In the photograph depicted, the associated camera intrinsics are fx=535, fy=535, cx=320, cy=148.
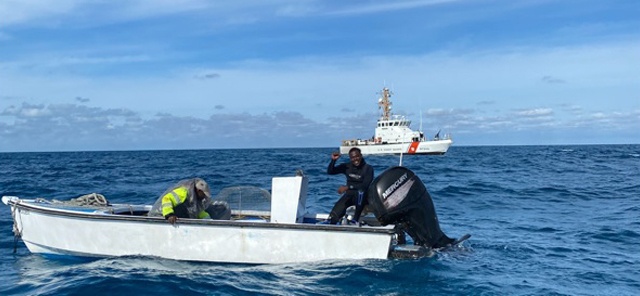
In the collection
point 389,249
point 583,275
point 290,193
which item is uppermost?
point 290,193

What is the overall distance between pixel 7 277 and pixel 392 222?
19.9 feet

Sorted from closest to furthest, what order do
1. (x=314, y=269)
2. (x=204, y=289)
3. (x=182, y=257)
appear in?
(x=204, y=289)
(x=314, y=269)
(x=182, y=257)

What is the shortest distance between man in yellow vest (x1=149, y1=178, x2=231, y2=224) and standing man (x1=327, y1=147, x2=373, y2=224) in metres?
2.19

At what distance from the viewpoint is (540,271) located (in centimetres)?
854

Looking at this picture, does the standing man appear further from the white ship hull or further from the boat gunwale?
the white ship hull

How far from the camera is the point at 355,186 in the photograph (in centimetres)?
917

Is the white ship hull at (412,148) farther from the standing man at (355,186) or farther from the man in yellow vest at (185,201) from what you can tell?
the man in yellow vest at (185,201)

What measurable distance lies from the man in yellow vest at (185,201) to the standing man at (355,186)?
7.19 ft

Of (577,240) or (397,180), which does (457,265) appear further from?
(577,240)

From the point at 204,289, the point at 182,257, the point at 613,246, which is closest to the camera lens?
the point at 204,289

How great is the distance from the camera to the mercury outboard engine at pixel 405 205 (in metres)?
8.41

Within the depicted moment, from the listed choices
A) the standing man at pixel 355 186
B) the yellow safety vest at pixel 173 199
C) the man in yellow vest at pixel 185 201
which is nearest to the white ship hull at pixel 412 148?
the standing man at pixel 355 186

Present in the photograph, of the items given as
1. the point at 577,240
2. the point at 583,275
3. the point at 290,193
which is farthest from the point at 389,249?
the point at 577,240

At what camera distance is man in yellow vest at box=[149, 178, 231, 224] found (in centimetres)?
826
